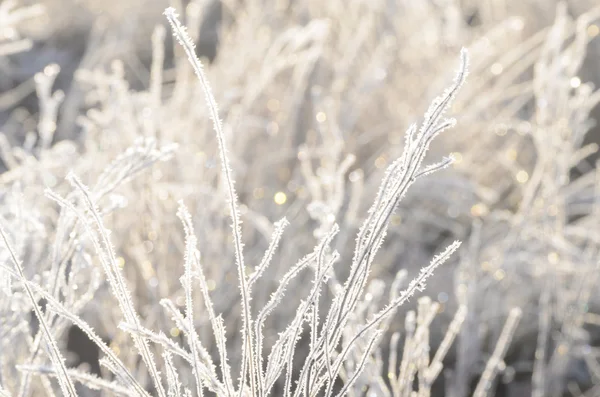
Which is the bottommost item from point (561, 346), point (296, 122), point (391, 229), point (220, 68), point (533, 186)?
point (561, 346)

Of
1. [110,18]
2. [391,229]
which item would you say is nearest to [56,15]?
[110,18]

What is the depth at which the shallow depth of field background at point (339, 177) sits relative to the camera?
1.50 meters

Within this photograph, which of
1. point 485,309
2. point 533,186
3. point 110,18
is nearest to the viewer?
point 533,186

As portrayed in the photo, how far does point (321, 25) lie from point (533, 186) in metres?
0.67

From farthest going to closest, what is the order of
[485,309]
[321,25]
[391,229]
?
1. [391,229]
2. [321,25]
3. [485,309]

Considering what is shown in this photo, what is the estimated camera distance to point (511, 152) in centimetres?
214

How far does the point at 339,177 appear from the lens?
120 cm

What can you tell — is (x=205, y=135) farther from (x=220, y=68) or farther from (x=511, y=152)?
(x=511, y=152)

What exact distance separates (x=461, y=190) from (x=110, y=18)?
1989 millimetres

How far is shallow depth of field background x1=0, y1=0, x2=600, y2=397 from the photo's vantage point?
1496 millimetres

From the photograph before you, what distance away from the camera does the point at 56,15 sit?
3.47 metres

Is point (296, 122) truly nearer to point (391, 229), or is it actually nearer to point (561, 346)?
point (391, 229)

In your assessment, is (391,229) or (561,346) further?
(391,229)

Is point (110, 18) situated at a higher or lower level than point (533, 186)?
higher
